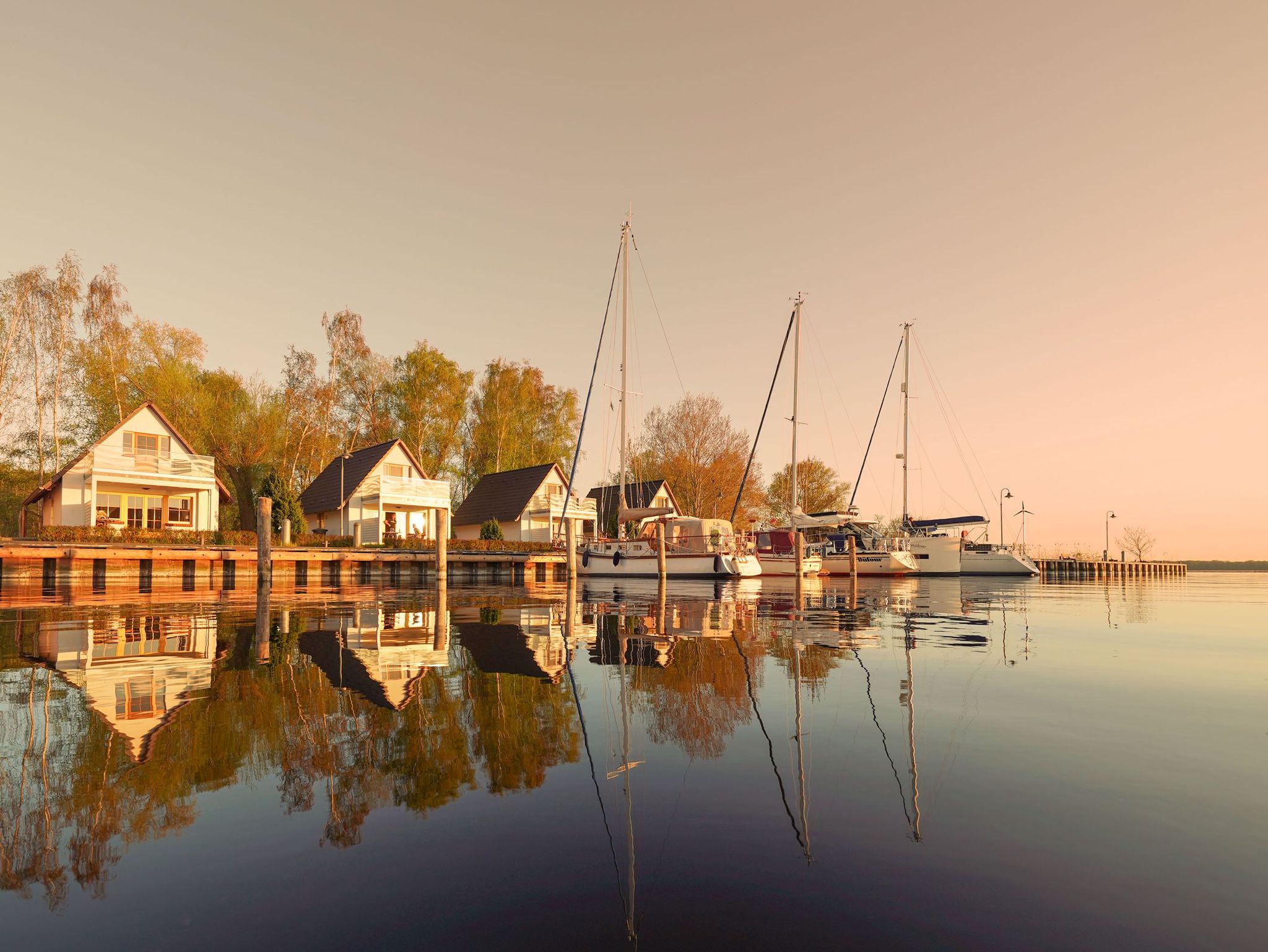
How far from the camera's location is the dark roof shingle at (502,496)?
5500 cm

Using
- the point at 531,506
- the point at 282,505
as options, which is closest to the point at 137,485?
the point at 282,505

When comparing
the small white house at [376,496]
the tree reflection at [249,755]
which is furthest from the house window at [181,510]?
the tree reflection at [249,755]

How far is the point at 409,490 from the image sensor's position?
48.8m

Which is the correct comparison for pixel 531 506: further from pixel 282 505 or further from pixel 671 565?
pixel 671 565

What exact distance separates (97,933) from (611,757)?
335cm

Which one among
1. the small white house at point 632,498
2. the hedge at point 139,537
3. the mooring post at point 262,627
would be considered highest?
the small white house at point 632,498

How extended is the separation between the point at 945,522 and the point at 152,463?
48657mm

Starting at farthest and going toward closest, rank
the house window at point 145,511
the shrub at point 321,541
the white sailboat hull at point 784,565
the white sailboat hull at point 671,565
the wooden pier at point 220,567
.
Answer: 1. the white sailboat hull at point 784,565
2. the house window at point 145,511
3. the shrub at point 321,541
4. the white sailboat hull at point 671,565
5. the wooden pier at point 220,567

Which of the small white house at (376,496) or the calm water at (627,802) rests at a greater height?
the small white house at (376,496)

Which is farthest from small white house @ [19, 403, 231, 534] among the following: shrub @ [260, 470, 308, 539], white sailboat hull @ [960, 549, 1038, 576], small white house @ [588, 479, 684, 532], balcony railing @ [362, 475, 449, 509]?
white sailboat hull @ [960, 549, 1038, 576]

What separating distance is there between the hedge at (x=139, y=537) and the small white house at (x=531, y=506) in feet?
68.0

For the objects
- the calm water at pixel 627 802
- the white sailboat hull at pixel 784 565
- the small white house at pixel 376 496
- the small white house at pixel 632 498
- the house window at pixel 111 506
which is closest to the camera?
the calm water at pixel 627 802

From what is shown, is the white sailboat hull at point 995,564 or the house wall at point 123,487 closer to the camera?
the house wall at point 123,487

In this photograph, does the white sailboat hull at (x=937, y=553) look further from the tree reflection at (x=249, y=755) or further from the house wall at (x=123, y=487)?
the tree reflection at (x=249, y=755)
